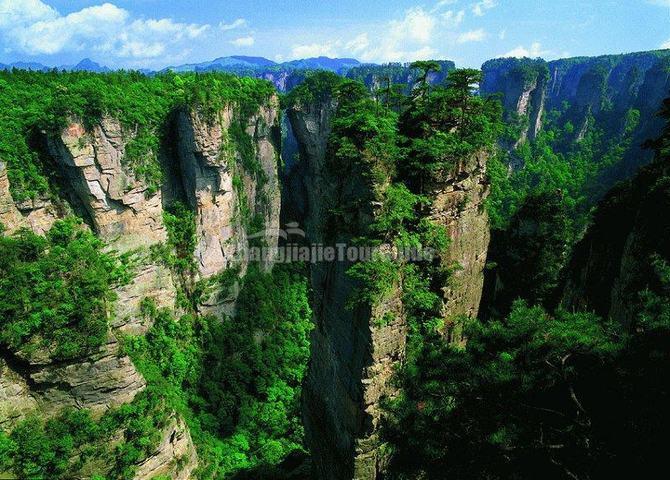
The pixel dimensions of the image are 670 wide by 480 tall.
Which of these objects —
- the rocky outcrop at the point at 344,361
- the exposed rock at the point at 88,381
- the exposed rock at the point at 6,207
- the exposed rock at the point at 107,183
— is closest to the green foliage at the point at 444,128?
the rocky outcrop at the point at 344,361

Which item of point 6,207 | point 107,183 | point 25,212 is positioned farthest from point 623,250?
point 25,212

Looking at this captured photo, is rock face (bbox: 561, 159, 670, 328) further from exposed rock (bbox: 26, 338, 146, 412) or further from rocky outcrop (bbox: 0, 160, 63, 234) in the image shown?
rocky outcrop (bbox: 0, 160, 63, 234)

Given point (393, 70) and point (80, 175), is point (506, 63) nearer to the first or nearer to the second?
point (393, 70)

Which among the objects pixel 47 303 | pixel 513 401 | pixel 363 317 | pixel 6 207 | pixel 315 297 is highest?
pixel 6 207

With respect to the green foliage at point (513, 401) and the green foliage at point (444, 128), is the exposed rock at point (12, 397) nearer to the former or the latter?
the green foliage at point (513, 401)

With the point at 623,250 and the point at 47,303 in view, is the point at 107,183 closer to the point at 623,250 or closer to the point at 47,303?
the point at 47,303

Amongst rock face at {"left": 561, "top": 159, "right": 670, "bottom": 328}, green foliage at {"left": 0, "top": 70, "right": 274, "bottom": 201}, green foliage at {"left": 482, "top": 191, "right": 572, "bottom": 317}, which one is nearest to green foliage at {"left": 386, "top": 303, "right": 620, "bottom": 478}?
rock face at {"left": 561, "top": 159, "right": 670, "bottom": 328}
